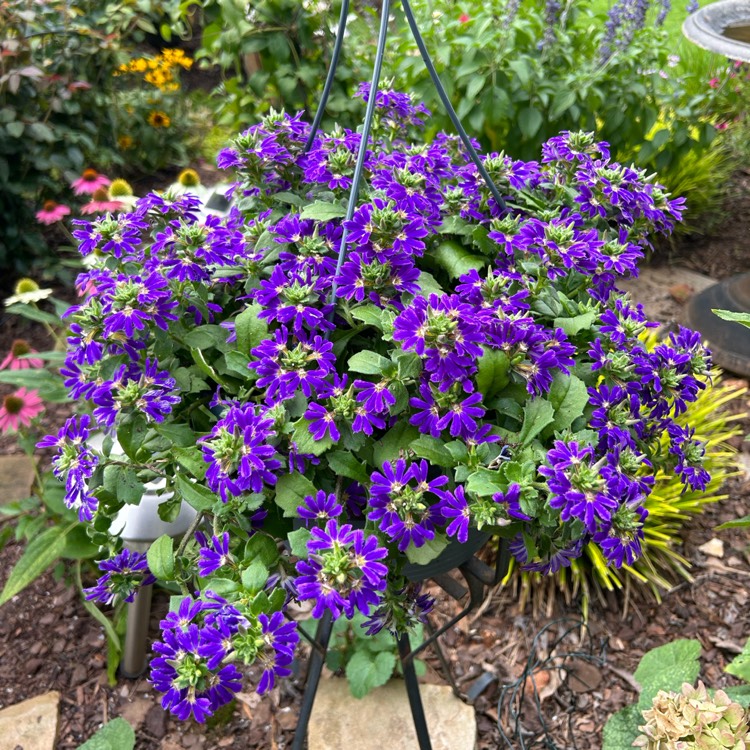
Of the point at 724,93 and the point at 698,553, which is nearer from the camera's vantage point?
the point at 698,553

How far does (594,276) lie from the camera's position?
1.02 meters

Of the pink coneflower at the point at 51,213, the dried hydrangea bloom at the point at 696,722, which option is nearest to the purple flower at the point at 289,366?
the dried hydrangea bloom at the point at 696,722

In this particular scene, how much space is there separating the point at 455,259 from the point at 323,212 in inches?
7.2

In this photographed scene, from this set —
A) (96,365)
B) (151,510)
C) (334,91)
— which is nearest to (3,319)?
(334,91)

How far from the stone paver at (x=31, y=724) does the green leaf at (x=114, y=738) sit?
275mm

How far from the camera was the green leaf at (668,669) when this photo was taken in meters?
1.30

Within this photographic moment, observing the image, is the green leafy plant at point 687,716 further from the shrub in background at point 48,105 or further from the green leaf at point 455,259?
the shrub in background at point 48,105

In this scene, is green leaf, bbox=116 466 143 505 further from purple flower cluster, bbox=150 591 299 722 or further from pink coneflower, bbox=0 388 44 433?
pink coneflower, bbox=0 388 44 433

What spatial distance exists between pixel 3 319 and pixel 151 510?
5.90 feet

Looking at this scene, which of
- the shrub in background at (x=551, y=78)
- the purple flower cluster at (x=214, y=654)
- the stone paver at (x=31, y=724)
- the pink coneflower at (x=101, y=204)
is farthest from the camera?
the shrub in background at (x=551, y=78)

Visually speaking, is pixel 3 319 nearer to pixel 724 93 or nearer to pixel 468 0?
pixel 468 0

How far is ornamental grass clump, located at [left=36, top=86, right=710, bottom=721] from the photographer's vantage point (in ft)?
2.44

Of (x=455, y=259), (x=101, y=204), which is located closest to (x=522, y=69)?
(x=101, y=204)

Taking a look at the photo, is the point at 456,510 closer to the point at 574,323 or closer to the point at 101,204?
the point at 574,323
